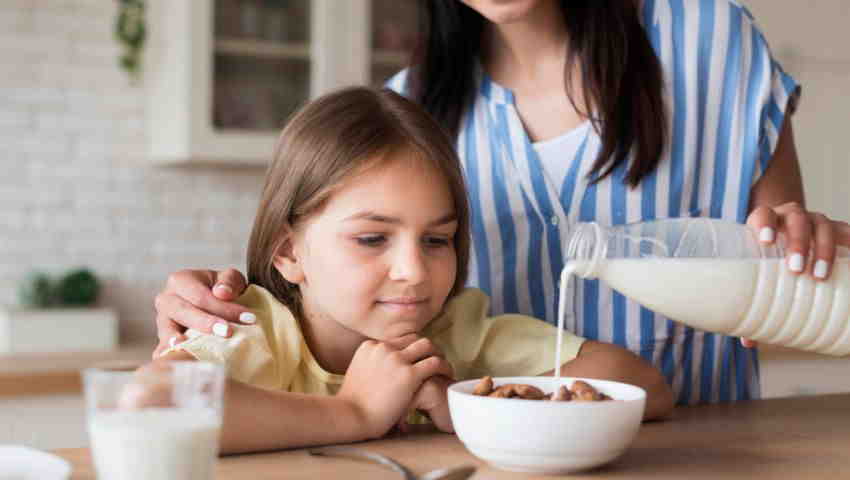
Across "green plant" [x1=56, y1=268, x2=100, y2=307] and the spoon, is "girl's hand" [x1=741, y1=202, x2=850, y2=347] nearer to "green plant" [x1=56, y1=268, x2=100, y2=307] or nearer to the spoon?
the spoon

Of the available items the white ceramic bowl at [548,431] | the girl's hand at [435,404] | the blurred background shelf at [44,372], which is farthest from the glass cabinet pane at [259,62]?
the white ceramic bowl at [548,431]

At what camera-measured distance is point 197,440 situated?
0.77m

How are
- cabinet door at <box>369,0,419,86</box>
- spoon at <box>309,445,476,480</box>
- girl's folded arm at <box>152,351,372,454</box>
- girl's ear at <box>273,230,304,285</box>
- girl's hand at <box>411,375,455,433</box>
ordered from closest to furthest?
spoon at <box>309,445,476,480</box> < girl's folded arm at <box>152,351,372,454</box> < girl's hand at <box>411,375,455,433</box> < girl's ear at <box>273,230,304,285</box> < cabinet door at <box>369,0,419,86</box>

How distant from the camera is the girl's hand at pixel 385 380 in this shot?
3.61ft

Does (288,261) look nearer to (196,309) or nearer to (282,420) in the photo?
(196,309)

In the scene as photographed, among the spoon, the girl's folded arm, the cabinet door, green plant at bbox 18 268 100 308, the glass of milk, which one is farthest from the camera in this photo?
the cabinet door

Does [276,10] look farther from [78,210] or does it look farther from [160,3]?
[78,210]

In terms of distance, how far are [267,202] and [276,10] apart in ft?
6.66

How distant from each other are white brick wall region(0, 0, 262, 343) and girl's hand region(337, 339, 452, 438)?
2242mm

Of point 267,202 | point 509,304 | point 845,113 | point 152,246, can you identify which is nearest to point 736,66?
point 509,304

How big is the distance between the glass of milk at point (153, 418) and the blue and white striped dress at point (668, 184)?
915 millimetres

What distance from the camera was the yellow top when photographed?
121 centimetres

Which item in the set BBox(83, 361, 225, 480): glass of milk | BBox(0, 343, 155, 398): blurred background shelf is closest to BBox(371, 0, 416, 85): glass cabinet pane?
BBox(0, 343, 155, 398): blurred background shelf

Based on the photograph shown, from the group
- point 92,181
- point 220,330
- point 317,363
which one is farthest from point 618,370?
point 92,181
